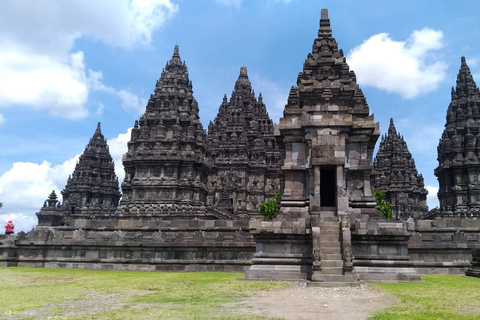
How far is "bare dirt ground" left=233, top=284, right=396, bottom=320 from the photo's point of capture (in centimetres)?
845

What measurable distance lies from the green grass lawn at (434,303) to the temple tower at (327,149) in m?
5.38

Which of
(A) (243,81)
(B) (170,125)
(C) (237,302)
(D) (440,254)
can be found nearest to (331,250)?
(C) (237,302)

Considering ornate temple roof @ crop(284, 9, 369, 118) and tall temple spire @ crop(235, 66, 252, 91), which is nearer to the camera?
ornate temple roof @ crop(284, 9, 369, 118)

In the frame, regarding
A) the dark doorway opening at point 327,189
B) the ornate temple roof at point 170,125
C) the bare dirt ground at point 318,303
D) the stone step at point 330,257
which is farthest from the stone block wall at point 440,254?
the ornate temple roof at point 170,125

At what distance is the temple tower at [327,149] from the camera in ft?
60.5

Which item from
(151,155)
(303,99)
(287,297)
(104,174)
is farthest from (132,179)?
(287,297)

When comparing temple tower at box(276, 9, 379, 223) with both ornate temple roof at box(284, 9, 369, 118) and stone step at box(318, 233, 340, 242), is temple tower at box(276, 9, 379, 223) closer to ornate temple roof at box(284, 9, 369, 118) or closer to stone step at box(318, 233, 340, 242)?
ornate temple roof at box(284, 9, 369, 118)

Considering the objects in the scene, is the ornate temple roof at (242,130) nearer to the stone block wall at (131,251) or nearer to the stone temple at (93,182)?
the stone temple at (93,182)

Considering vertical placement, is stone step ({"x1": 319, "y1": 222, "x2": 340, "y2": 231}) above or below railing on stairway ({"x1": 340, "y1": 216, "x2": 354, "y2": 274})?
above

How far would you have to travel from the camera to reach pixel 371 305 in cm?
973

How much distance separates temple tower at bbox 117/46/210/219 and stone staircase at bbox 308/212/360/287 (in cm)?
3036

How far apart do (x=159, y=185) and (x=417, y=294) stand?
40474 millimetres

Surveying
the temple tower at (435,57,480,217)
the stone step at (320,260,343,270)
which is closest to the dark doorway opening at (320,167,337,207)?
the stone step at (320,260,343,270)

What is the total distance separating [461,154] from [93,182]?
194 ft
